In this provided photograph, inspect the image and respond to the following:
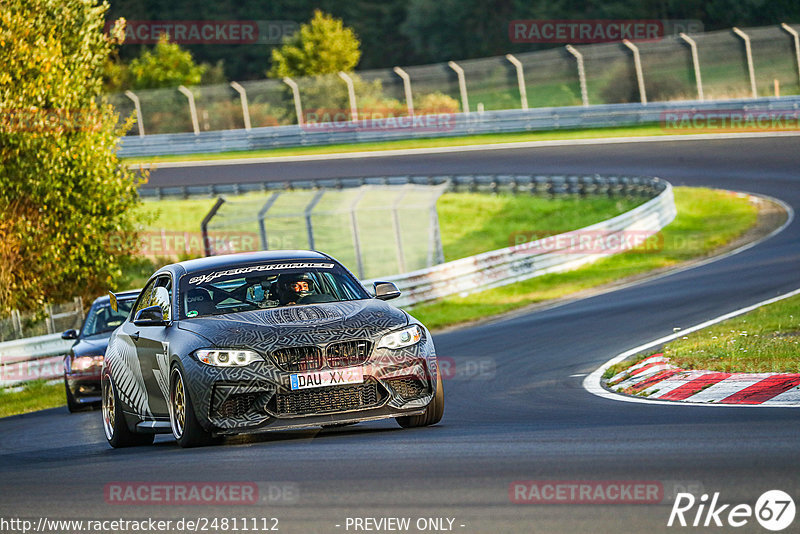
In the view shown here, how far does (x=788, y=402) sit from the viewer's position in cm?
923

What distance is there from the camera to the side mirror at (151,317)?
9.69 m

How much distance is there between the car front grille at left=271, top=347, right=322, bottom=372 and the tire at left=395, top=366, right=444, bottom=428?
3.51 ft

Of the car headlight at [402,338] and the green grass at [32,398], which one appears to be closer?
the car headlight at [402,338]

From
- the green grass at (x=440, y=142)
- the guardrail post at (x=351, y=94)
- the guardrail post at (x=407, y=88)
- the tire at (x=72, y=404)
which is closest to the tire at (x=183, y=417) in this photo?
the tire at (x=72, y=404)

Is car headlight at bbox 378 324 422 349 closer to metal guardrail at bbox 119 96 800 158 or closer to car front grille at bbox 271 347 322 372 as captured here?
car front grille at bbox 271 347 322 372

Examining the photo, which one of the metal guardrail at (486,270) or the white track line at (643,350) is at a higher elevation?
the white track line at (643,350)

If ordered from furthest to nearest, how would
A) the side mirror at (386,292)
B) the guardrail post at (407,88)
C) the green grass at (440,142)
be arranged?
1. the guardrail post at (407,88)
2. the green grass at (440,142)
3. the side mirror at (386,292)

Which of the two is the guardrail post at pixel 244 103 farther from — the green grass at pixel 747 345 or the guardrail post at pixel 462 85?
the green grass at pixel 747 345

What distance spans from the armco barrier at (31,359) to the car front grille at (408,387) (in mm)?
11425

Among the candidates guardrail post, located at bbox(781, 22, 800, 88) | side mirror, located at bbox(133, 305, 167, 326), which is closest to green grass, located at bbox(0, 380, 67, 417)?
side mirror, located at bbox(133, 305, 167, 326)

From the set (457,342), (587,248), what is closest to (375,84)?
(587,248)

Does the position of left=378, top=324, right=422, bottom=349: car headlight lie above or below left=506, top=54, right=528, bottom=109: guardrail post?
below

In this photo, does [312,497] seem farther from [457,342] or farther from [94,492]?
[457,342]

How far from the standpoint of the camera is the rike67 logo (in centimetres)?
534
